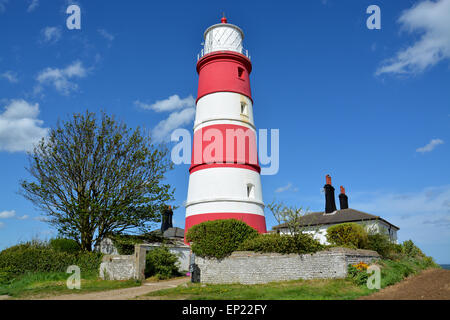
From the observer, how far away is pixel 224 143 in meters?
18.9

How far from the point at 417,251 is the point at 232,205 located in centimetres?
1534

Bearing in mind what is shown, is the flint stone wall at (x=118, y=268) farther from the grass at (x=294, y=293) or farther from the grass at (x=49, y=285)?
the grass at (x=294, y=293)

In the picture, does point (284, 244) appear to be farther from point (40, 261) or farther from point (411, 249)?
point (411, 249)

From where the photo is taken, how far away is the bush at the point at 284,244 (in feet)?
43.7

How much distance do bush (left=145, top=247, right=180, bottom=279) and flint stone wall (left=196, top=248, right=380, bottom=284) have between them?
231 cm

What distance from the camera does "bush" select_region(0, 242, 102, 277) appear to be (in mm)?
16906

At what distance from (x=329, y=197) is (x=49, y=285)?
23.3m

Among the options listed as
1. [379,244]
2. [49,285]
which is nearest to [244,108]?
[379,244]

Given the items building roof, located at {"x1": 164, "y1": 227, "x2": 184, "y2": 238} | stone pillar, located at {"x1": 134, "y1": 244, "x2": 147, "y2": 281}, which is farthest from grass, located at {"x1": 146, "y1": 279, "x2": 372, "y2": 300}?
building roof, located at {"x1": 164, "y1": 227, "x2": 184, "y2": 238}

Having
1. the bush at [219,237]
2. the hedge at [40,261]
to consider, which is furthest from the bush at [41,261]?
the bush at [219,237]

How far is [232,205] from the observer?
17.9m

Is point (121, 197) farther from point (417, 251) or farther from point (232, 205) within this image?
point (417, 251)
